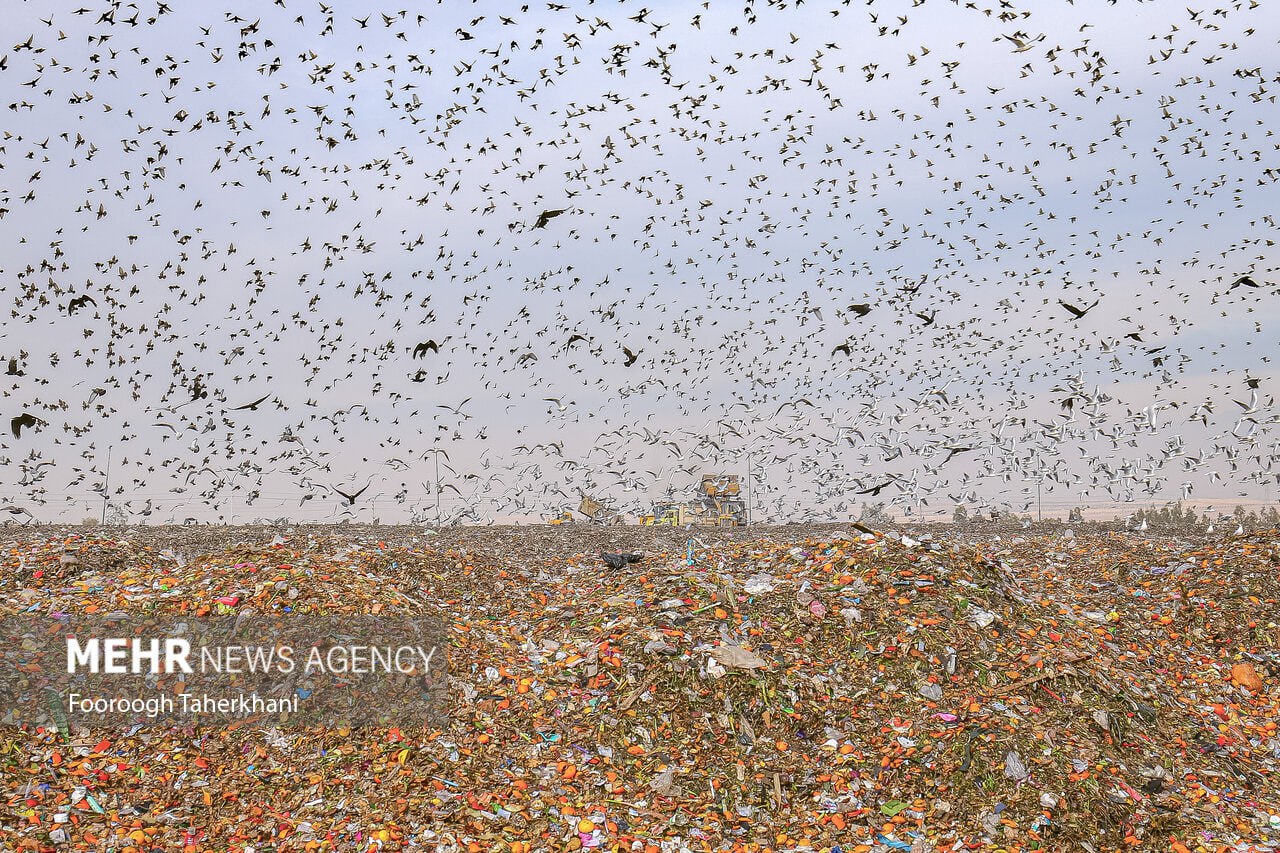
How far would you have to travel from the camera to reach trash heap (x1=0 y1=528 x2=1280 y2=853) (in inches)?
292

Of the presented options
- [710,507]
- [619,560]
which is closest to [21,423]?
[619,560]

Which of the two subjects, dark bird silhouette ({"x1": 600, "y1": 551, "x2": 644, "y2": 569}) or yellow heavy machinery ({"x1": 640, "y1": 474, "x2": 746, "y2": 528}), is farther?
yellow heavy machinery ({"x1": 640, "y1": 474, "x2": 746, "y2": 528})

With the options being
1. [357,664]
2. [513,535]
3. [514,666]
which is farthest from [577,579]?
[513,535]

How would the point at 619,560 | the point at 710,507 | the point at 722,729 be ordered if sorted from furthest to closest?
the point at 710,507 → the point at 619,560 → the point at 722,729

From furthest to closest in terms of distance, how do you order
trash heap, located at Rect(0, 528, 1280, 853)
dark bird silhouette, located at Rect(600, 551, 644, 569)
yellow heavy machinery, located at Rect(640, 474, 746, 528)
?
yellow heavy machinery, located at Rect(640, 474, 746, 528) → dark bird silhouette, located at Rect(600, 551, 644, 569) → trash heap, located at Rect(0, 528, 1280, 853)

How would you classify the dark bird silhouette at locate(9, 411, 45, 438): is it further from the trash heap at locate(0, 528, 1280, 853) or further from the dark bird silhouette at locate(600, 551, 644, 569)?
the dark bird silhouette at locate(600, 551, 644, 569)

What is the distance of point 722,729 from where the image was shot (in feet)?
28.1

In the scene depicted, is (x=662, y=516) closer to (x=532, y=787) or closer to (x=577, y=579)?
(x=577, y=579)

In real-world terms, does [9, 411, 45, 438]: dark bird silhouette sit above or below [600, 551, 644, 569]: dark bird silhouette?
above

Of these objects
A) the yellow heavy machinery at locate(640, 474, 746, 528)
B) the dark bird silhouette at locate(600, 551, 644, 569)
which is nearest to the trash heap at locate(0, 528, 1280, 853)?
the dark bird silhouette at locate(600, 551, 644, 569)

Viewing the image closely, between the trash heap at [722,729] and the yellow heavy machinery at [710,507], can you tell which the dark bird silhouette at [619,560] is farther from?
the yellow heavy machinery at [710,507]

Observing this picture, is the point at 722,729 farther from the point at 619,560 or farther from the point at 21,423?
the point at 21,423

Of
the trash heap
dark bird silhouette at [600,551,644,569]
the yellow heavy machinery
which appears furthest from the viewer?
the yellow heavy machinery

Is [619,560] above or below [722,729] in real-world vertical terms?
above
